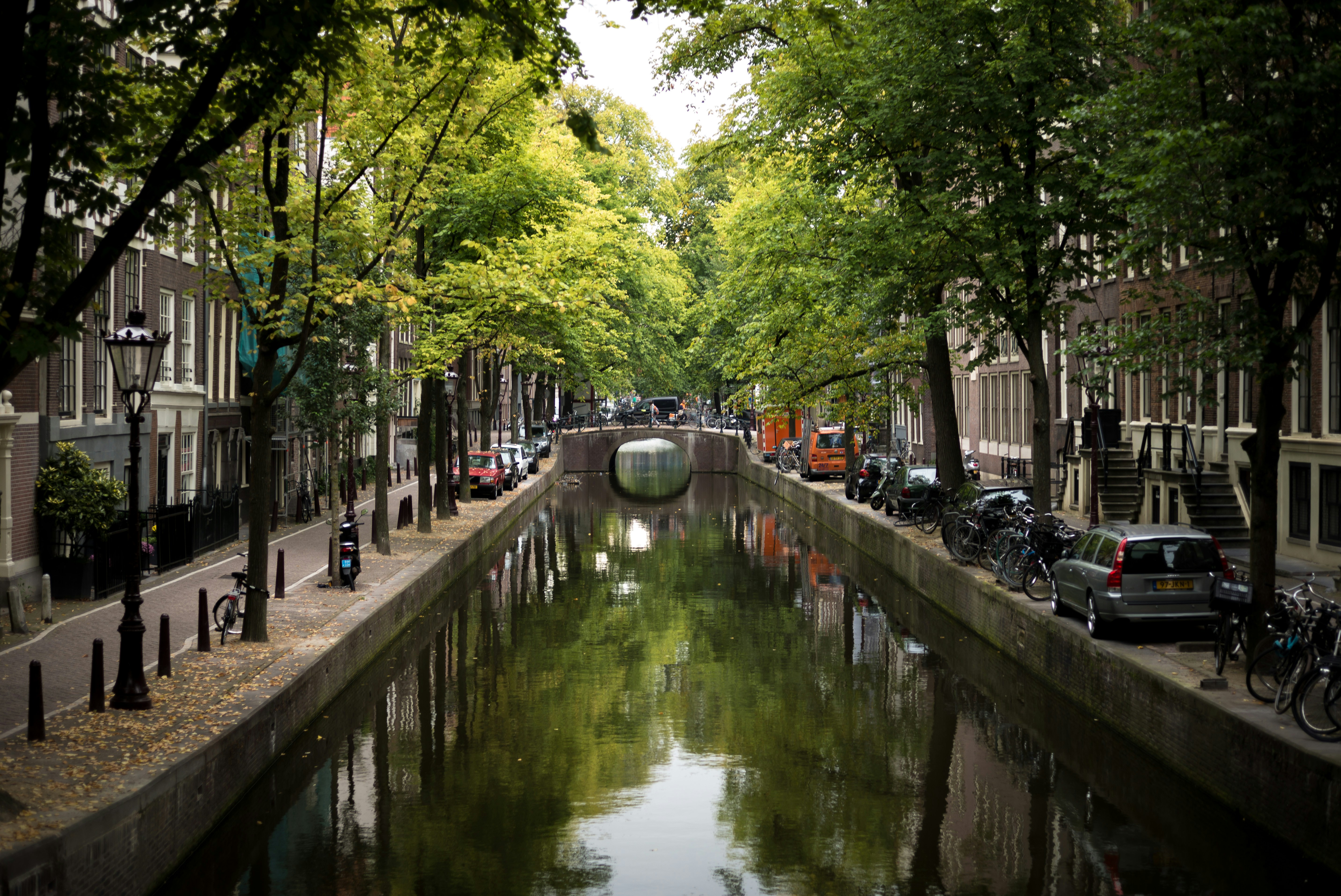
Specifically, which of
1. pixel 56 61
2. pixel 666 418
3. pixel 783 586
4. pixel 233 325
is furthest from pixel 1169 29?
pixel 666 418

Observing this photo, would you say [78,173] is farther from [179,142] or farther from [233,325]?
[233,325]

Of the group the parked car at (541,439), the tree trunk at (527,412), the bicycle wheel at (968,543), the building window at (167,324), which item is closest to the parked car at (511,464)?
the tree trunk at (527,412)

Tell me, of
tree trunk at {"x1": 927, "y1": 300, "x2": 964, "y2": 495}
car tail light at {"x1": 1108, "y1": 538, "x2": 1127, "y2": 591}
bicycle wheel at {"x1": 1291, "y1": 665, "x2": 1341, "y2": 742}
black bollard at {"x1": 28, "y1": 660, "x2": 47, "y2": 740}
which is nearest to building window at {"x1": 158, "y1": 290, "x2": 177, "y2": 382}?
tree trunk at {"x1": 927, "y1": 300, "x2": 964, "y2": 495}

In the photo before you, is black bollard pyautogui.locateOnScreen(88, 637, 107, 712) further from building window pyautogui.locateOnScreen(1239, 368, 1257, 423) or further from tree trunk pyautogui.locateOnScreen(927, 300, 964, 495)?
building window pyautogui.locateOnScreen(1239, 368, 1257, 423)

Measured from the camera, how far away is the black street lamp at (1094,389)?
60.2ft

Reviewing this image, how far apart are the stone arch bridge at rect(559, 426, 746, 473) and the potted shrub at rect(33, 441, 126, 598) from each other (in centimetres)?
5382

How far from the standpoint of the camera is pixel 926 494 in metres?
31.8

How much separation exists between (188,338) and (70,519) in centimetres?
1103

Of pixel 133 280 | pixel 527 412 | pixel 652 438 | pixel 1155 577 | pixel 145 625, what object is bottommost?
pixel 145 625

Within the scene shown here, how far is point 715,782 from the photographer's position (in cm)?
1429

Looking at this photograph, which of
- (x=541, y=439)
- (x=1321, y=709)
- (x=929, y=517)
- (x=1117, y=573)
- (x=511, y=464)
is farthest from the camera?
(x=541, y=439)

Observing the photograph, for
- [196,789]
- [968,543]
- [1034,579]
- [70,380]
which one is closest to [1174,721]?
[1034,579]

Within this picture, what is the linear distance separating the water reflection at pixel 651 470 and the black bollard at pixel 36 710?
159 ft

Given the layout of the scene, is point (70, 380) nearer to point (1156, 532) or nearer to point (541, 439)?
point (1156, 532)
